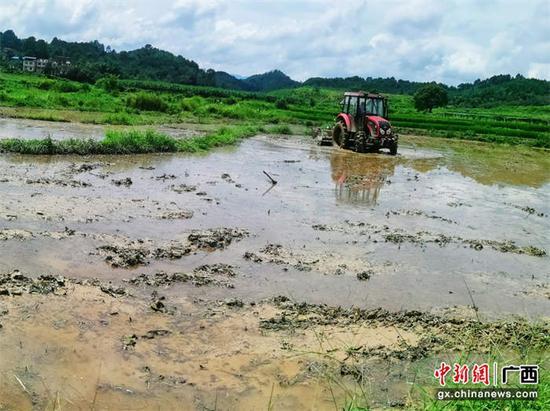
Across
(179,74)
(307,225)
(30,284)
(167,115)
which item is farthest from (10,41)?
(30,284)

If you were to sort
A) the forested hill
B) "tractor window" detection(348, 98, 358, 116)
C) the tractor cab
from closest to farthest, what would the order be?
1. the tractor cab
2. "tractor window" detection(348, 98, 358, 116)
3. the forested hill

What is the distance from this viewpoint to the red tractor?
22.0 meters

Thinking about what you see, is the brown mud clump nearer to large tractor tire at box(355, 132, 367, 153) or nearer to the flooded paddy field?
the flooded paddy field

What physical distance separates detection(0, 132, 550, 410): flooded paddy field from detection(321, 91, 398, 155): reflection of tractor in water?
284 inches

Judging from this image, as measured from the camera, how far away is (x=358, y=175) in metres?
17.4

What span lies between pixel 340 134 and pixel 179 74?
98906mm

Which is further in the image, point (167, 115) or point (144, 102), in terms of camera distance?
point (144, 102)

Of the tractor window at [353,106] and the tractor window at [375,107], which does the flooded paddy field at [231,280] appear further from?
the tractor window at [353,106]

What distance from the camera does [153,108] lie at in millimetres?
39781

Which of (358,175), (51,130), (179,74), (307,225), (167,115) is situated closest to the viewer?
(307,225)

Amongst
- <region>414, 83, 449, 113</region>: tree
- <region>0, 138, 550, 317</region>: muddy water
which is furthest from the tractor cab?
<region>414, 83, 449, 113</region>: tree

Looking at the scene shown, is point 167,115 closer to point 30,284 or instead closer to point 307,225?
point 307,225

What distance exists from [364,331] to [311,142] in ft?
73.9

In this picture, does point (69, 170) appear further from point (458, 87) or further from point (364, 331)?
point (458, 87)
